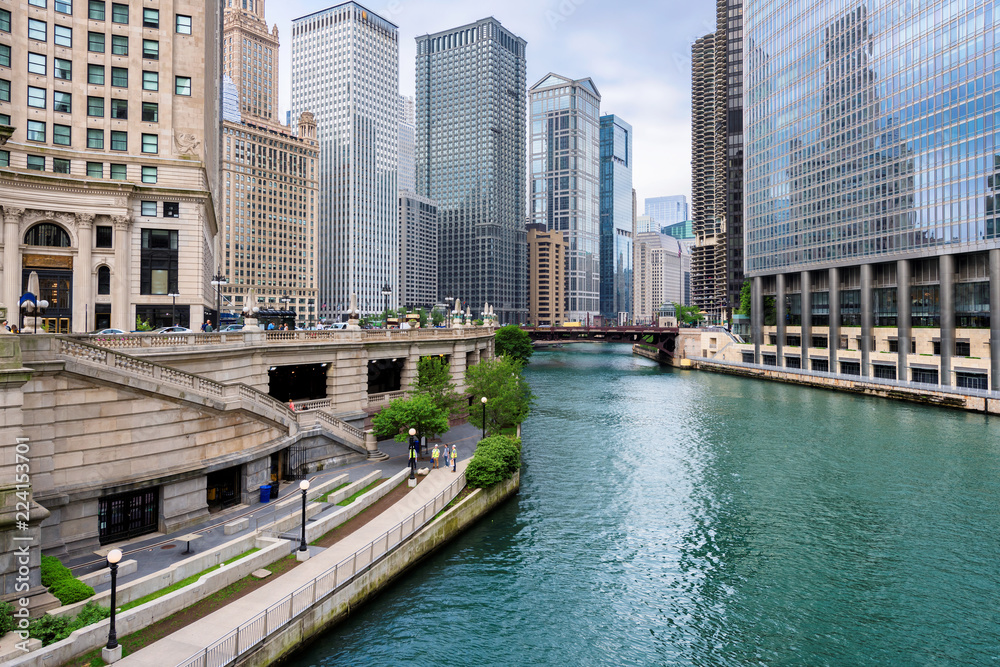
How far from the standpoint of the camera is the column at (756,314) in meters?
125

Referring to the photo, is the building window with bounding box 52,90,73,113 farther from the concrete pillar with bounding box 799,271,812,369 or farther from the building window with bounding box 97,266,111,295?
the concrete pillar with bounding box 799,271,812,369

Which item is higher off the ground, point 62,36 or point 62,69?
point 62,36

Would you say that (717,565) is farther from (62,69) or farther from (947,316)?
(947,316)

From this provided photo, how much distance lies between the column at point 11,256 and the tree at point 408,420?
28.9m

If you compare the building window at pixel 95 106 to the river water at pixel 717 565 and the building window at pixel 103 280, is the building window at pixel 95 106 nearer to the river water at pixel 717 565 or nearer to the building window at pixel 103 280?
the building window at pixel 103 280

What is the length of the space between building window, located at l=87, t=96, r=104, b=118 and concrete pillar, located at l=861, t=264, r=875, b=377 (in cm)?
10207

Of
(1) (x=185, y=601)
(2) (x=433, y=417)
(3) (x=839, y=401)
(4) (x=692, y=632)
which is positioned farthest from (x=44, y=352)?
(3) (x=839, y=401)

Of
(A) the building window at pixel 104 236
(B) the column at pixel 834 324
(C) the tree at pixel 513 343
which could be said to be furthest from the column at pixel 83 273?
(B) the column at pixel 834 324

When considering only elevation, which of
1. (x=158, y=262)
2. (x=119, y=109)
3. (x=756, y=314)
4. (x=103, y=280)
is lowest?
(x=756, y=314)

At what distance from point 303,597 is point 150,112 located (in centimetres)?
4757

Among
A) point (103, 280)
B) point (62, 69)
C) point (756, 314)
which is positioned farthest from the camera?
point (756, 314)

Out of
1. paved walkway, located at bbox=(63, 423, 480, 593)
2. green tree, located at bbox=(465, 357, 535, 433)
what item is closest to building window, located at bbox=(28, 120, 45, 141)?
paved walkway, located at bbox=(63, 423, 480, 593)

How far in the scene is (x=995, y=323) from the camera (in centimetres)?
7475

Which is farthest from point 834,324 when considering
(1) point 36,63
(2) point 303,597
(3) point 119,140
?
(1) point 36,63
